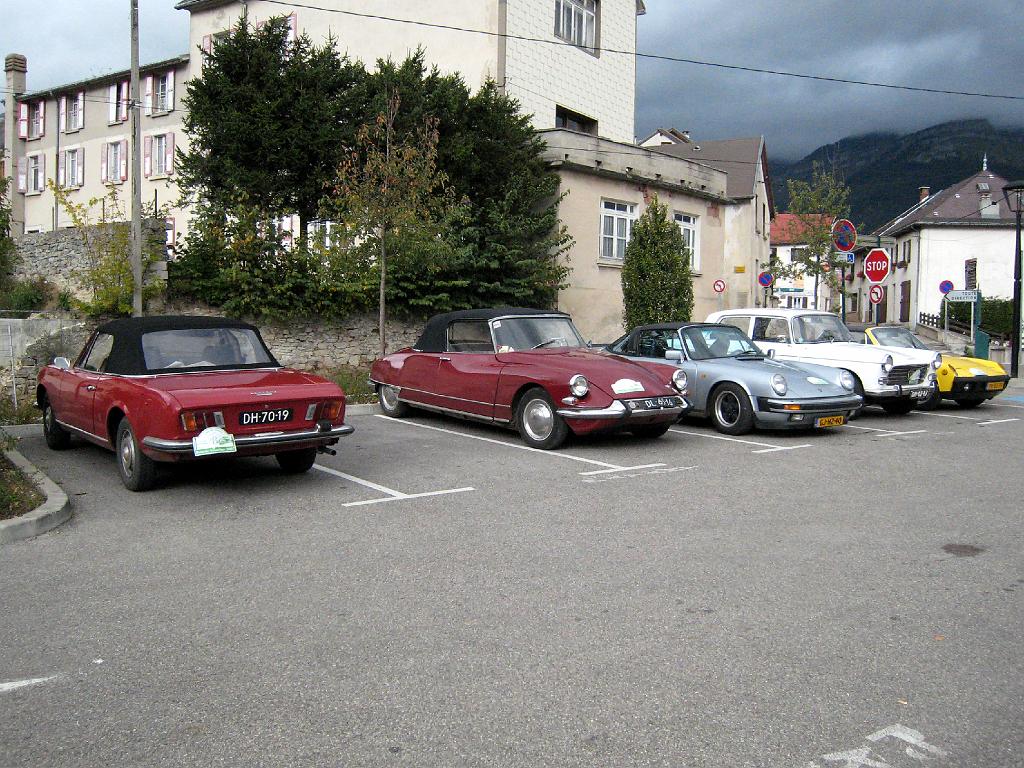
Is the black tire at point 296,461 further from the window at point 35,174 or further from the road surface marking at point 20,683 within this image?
the window at point 35,174

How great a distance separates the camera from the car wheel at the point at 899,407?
45.3 ft

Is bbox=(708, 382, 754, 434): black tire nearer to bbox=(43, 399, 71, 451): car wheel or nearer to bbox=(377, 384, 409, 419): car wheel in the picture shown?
bbox=(377, 384, 409, 419): car wheel

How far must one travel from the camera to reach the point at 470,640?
161 inches

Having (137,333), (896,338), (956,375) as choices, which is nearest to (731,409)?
(896,338)

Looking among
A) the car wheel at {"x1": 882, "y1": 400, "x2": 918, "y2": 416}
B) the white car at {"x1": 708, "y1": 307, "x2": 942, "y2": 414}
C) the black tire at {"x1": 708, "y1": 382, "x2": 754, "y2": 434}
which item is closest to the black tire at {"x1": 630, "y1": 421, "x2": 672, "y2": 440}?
the black tire at {"x1": 708, "y1": 382, "x2": 754, "y2": 434}

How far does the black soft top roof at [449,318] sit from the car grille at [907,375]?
5212mm

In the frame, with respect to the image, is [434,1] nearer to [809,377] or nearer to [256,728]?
[809,377]

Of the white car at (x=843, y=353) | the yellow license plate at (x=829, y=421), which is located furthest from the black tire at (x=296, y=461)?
the white car at (x=843, y=353)

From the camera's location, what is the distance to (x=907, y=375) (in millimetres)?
13180

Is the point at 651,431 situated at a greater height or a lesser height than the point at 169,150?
lesser

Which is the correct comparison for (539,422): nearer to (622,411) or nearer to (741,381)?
(622,411)

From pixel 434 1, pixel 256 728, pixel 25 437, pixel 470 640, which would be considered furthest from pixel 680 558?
pixel 434 1

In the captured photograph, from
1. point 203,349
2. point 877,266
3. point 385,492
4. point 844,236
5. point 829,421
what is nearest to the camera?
point 385,492

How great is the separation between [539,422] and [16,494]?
207 inches
